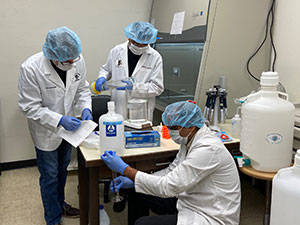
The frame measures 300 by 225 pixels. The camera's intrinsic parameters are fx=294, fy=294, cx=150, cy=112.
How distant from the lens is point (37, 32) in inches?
117

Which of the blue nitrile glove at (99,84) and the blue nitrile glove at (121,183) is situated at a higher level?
the blue nitrile glove at (99,84)

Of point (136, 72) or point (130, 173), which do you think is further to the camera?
point (136, 72)

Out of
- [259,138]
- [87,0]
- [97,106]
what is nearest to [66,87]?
[97,106]

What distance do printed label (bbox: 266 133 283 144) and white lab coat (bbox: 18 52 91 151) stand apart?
4.05 feet

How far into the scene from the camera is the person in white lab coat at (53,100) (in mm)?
1784

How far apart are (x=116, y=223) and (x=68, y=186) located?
0.79 meters

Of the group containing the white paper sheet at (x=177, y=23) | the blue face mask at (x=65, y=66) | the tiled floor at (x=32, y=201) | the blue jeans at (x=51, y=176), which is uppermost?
the white paper sheet at (x=177, y=23)

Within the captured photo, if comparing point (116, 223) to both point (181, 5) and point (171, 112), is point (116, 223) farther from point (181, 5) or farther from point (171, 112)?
point (181, 5)

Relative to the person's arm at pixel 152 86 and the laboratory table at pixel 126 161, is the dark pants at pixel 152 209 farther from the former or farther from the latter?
the person's arm at pixel 152 86

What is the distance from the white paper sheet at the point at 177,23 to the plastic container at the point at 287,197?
200 cm

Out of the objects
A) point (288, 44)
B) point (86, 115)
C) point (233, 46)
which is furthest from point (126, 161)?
point (288, 44)

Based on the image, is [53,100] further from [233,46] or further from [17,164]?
[17,164]

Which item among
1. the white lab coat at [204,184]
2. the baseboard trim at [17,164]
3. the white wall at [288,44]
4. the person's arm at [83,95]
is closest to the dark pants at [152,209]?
the white lab coat at [204,184]

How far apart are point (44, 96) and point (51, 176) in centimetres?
55
